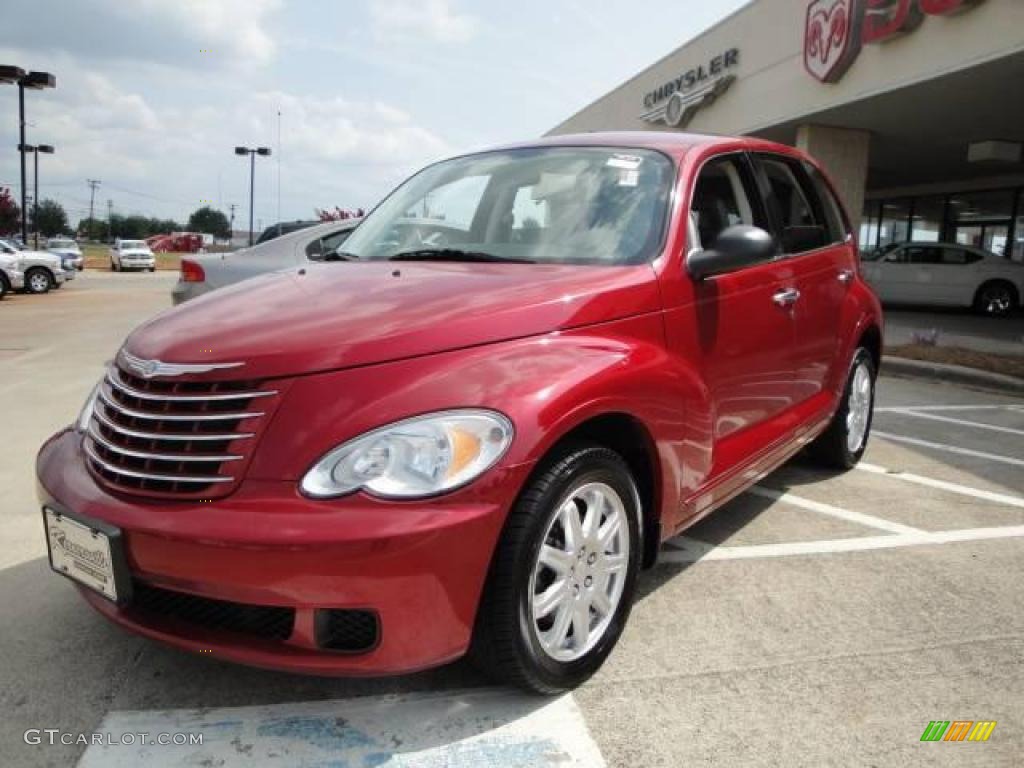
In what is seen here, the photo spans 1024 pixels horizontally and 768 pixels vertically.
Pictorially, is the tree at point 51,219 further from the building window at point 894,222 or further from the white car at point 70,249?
the building window at point 894,222

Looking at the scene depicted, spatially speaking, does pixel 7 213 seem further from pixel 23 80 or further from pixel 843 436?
pixel 843 436

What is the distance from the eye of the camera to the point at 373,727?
224 centimetres

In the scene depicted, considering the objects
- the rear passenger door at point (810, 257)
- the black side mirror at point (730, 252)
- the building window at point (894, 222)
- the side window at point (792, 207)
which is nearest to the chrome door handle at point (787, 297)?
the rear passenger door at point (810, 257)


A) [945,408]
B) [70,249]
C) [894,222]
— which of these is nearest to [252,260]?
[945,408]

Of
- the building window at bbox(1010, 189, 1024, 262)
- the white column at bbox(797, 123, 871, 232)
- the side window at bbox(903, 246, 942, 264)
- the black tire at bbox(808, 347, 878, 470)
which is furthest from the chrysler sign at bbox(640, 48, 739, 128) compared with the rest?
the black tire at bbox(808, 347, 878, 470)

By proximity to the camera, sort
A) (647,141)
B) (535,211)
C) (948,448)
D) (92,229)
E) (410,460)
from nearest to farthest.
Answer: (410,460) < (535,211) < (647,141) < (948,448) < (92,229)

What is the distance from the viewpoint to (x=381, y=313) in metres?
2.35

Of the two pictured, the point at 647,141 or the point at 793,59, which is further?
the point at 793,59

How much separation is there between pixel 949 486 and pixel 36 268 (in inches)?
844

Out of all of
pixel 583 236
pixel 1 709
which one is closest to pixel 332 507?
pixel 1 709

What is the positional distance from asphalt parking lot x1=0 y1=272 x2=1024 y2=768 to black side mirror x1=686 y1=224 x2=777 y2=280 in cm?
120

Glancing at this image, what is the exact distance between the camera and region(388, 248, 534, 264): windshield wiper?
9.65 ft

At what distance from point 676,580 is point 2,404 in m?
5.50

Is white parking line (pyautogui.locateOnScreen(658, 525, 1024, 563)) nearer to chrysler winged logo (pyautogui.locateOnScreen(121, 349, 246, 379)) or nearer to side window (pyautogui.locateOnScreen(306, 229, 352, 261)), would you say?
chrysler winged logo (pyautogui.locateOnScreen(121, 349, 246, 379))
